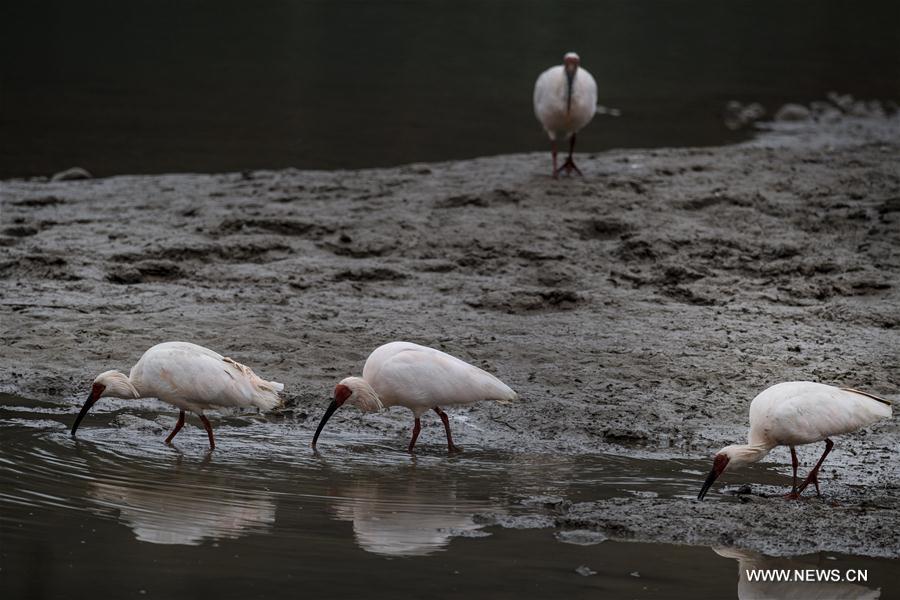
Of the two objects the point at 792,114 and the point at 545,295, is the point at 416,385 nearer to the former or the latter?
the point at 545,295

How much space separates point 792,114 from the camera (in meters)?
17.8

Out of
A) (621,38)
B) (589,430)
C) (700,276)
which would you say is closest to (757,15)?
(621,38)

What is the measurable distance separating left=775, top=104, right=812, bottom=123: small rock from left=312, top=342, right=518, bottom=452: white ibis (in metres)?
12.0

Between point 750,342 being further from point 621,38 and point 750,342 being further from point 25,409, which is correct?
point 621,38

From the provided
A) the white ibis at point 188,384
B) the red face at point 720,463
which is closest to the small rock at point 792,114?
the white ibis at point 188,384

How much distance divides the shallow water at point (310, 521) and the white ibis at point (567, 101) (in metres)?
5.74

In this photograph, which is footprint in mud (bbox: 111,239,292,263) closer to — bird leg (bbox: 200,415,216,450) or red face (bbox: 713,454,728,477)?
bird leg (bbox: 200,415,216,450)

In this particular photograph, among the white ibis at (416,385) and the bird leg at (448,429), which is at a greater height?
the white ibis at (416,385)

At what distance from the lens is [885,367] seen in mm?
7699

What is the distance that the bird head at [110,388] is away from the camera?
6.67 metres

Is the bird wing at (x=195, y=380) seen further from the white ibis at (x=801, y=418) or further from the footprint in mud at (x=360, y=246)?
the footprint in mud at (x=360, y=246)

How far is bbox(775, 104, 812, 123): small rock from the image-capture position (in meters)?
17.7

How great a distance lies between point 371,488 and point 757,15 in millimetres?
25293

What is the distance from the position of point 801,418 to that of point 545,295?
3028 millimetres
